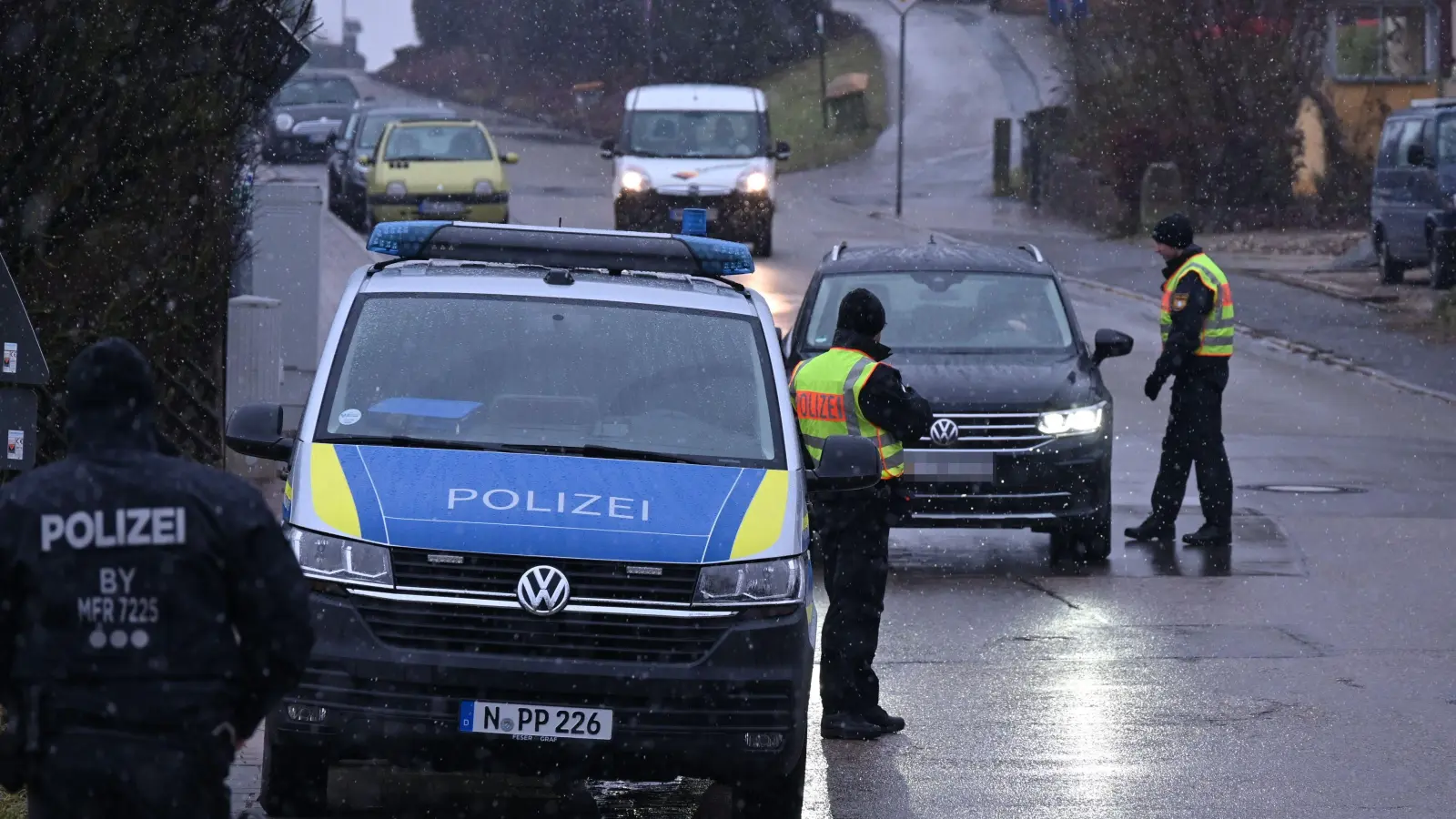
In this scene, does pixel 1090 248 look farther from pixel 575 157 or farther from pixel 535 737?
pixel 535 737

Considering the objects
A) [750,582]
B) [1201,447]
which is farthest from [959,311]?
[750,582]

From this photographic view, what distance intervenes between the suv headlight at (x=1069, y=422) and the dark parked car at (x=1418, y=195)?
47.8ft

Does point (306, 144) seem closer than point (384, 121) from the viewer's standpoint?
No

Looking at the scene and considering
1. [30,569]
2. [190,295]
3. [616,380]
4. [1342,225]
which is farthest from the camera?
[1342,225]

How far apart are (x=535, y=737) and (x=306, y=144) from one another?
1495 inches

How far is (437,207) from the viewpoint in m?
30.6

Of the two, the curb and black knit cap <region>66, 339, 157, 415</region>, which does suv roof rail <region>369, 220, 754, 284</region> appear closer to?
black knit cap <region>66, 339, 157, 415</region>

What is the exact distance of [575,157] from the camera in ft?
167

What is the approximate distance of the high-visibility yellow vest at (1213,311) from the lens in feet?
44.0

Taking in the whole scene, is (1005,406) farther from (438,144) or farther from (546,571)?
(438,144)

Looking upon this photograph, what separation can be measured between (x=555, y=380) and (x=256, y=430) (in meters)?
0.97

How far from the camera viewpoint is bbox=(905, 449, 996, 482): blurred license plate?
12711 mm

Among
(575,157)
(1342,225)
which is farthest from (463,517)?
(575,157)

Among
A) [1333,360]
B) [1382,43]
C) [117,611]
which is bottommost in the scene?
[1333,360]
